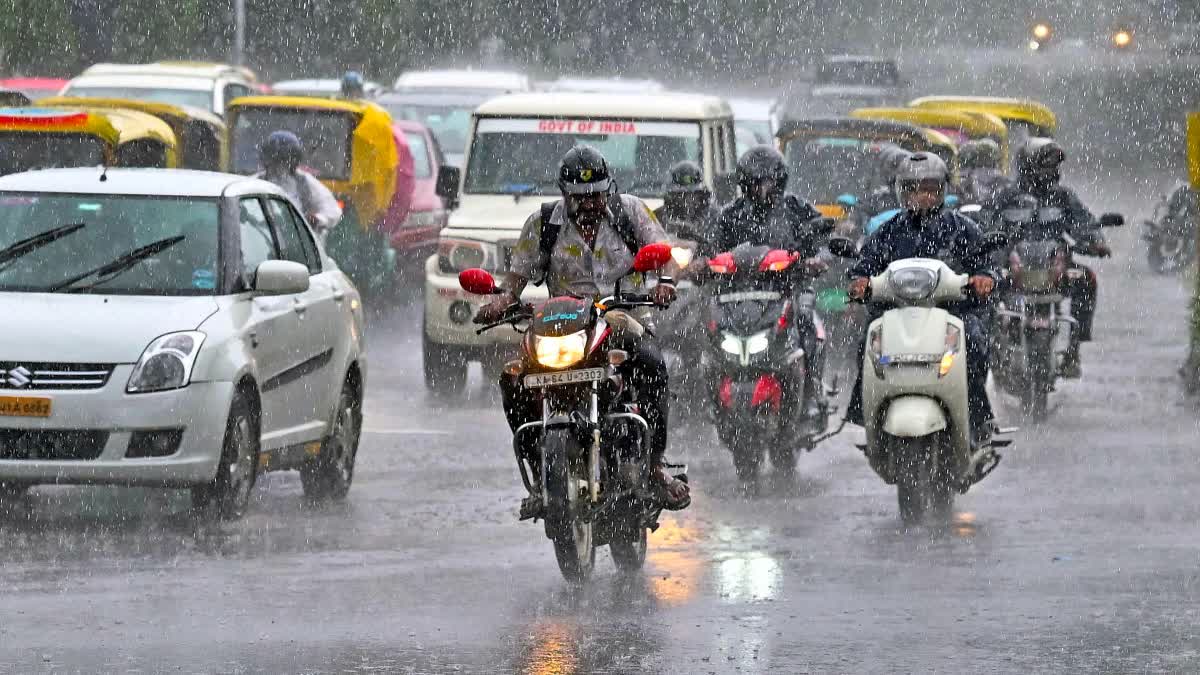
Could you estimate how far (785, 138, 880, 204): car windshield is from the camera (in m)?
20.1

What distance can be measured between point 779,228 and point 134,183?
324 cm

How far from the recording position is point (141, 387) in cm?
1072

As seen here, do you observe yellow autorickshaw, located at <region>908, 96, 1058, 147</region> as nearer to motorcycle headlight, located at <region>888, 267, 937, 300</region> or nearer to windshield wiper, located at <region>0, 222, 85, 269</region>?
motorcycle headlight, located at <region>888, 267, 937, 300</region>

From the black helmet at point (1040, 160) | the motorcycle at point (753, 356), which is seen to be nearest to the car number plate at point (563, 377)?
the motorcycle at point (753, 356)

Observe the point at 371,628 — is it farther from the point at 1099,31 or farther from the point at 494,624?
the point at 1099,31

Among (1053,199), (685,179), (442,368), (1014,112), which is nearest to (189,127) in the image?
(442,368)

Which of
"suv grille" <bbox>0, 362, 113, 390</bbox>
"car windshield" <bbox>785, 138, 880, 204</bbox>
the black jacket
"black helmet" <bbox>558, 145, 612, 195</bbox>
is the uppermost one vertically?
"black helmet" <bbox>558, 145, 612, 195</bbox>

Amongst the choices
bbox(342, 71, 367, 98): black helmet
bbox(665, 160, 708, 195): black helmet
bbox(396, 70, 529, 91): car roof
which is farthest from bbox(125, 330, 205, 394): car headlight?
bbox(396, 70, 529, 91): car roof

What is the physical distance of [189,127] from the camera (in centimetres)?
2358

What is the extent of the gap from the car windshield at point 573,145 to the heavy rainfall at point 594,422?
3cm

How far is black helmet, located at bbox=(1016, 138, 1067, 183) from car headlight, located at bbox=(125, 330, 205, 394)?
6783 mm

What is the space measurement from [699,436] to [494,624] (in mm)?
6595

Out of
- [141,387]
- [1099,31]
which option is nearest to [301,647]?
[141,387]

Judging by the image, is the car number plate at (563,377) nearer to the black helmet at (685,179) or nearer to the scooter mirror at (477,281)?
the scooter mirror at (477,281)
